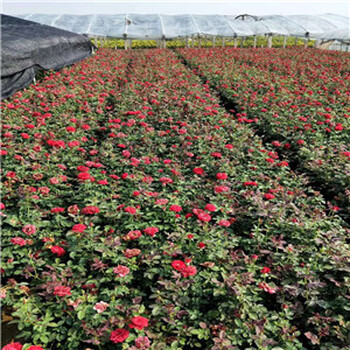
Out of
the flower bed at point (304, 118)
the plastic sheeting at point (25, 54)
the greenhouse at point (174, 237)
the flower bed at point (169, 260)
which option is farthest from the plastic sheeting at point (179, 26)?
the flower bed at point (169, 260)

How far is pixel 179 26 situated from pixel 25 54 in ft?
61.4

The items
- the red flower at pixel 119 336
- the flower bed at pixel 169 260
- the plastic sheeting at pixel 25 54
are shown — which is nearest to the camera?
the red flower at pixel 119 336

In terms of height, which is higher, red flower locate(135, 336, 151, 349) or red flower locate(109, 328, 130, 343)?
red flower locate(109, 328, 130, 343)

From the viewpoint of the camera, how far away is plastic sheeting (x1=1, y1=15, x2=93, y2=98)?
6.30m

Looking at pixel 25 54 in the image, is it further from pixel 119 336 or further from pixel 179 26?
pixel 179 26

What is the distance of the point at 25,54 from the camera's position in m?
7.17

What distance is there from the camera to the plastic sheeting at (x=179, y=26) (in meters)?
21.6

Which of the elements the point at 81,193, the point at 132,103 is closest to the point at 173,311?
the point at 81,193

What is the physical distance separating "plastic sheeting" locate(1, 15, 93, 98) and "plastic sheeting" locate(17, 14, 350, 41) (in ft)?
37.9

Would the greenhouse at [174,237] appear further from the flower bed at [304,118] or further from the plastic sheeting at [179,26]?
the plastic sheeting at [179,26]

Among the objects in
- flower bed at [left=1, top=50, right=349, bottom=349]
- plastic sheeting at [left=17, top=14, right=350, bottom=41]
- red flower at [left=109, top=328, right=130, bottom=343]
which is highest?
plastic sheeting at [left=17, top=14, right=350, bottom=41]

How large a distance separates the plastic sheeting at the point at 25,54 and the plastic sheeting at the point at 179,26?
11.6 meters

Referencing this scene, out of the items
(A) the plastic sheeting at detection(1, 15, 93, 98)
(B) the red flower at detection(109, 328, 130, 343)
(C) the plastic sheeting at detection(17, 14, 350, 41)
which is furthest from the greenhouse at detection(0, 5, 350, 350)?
(C) the plastic sheeting at detection(17, 14, 350, 41)

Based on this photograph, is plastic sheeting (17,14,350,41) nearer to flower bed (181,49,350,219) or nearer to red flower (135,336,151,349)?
flower bed (181,49,350,219)
